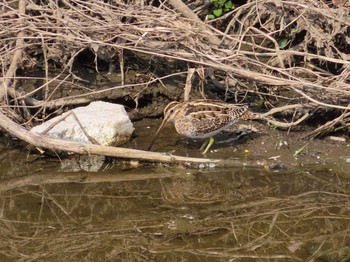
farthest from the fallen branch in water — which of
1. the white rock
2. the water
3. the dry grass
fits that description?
the dry grass

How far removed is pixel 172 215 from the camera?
5.84 m

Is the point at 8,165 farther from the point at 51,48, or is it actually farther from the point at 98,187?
the point at 51,48

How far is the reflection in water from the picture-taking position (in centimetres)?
534

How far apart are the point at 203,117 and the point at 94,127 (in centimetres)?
102

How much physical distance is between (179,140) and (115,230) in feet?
6.23

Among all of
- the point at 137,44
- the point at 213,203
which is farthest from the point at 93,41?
the point at 213,203

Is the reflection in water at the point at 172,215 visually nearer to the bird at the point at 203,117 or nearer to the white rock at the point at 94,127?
the white rock at the point at 94,127

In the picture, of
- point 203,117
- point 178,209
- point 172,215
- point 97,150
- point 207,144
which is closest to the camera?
point 172,215

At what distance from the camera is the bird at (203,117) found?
688 centimetres

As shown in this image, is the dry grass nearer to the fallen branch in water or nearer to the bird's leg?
the fallen branch in water

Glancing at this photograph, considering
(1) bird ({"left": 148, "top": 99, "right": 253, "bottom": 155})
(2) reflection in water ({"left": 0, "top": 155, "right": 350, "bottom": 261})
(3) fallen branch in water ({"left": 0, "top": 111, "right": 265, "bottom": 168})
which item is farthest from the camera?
(1) bird ({"left": 148, "top": 99, "right": 253, "bottom": 155})

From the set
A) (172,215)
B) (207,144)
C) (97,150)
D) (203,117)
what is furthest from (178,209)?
(207,144)

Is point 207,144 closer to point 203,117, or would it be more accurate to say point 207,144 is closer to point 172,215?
point 203,117

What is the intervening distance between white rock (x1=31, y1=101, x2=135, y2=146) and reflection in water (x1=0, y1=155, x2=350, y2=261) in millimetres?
328
